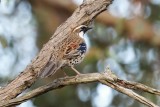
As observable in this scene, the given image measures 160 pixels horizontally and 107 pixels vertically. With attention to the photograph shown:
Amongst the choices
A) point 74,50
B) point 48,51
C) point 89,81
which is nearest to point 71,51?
point 74,50

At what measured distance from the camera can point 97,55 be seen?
17.2ft

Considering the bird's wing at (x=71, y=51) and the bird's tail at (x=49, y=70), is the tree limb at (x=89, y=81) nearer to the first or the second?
the bird's tail at (x=49, y=70)

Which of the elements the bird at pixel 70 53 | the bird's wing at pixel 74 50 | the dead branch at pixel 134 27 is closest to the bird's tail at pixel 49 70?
the bird at pixel 70 53

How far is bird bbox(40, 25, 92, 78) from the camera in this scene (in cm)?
243

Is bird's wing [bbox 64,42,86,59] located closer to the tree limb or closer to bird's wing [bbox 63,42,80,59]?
bird's wing [bbox 63,42,80,59]

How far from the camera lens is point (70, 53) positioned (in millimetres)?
2619

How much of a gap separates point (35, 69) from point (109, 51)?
2.83 meters

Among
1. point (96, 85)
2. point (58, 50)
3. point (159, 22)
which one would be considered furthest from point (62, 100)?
point (58, 50)

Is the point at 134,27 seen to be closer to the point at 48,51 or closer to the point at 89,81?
the point at 48,51

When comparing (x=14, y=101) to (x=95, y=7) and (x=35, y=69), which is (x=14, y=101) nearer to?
(x=35, y=69)

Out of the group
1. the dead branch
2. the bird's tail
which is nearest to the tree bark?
the bird's tail

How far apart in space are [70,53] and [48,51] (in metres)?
0.17

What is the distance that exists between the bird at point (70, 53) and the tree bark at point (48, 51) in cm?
3

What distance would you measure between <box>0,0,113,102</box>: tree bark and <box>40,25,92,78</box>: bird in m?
0.03
